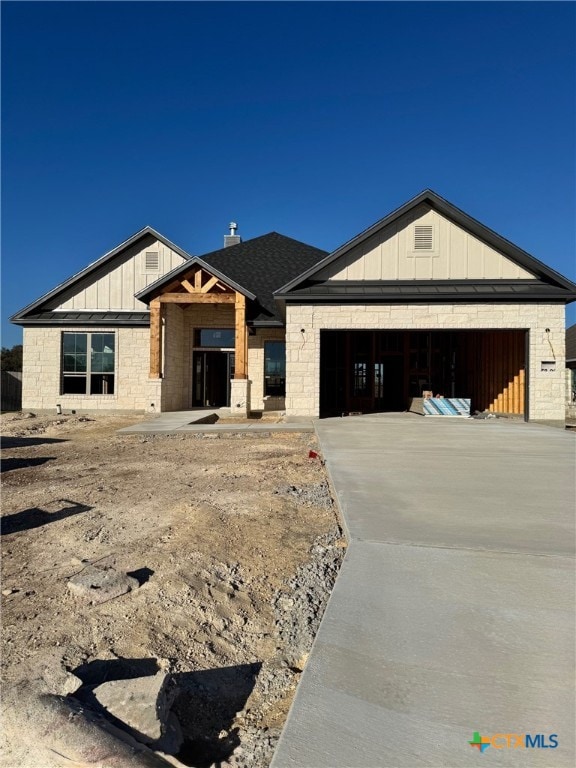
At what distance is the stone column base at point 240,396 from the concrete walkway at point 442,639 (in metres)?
11.3

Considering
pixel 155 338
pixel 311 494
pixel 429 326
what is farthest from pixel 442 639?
pixel 155 338

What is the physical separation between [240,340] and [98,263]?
7.55 m

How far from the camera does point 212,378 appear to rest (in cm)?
2148

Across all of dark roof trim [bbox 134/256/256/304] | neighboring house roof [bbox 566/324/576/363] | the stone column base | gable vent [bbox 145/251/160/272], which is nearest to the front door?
gable vent [bbox 145/251/160/272]

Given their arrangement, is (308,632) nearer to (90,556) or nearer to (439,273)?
(90,556)

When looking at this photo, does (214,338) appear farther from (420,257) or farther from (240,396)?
(420,257)

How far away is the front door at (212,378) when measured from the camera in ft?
67.7

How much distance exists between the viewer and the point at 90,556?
3943 millimetres

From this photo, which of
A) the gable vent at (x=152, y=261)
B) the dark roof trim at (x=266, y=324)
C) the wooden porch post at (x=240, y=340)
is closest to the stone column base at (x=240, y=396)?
the wooden porch post at (x=240, y=340)

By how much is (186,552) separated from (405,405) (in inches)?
669

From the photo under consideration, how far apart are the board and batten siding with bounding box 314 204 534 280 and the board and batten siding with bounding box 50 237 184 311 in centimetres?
808

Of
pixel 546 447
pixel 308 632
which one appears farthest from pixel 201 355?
pixel 308 632

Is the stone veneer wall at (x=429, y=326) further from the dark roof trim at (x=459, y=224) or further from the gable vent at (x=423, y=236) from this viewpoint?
the gable vent at (x=423, y=236)

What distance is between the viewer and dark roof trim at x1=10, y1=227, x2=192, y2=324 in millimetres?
18500
